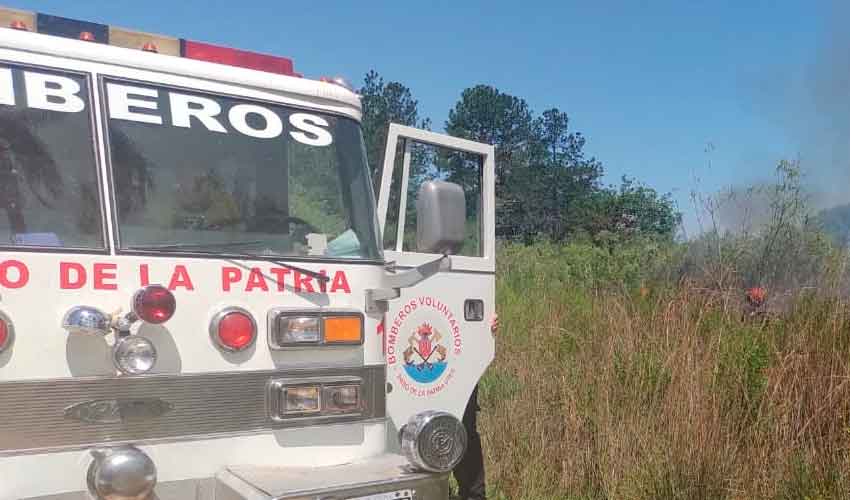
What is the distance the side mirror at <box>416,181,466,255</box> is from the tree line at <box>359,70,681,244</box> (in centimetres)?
166

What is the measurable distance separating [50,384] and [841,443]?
172 inches

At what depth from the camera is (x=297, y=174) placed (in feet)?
11.9

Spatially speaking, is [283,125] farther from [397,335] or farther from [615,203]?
[615,203]

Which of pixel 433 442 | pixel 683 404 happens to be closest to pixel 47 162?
pixel 433 442

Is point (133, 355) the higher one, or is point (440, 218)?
point (440, 218)

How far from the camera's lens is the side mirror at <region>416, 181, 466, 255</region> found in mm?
3475

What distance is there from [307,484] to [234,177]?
1348 millimetres

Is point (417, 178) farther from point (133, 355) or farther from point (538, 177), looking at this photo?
point (538, 177)

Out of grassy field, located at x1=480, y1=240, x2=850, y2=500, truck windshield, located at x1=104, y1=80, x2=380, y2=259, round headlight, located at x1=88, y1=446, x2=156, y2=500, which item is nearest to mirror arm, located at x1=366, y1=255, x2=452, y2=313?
truck windshield, located at x1=104, y1=80, x2=380, y2=259

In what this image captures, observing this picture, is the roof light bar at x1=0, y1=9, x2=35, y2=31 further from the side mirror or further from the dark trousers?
the dark trousers

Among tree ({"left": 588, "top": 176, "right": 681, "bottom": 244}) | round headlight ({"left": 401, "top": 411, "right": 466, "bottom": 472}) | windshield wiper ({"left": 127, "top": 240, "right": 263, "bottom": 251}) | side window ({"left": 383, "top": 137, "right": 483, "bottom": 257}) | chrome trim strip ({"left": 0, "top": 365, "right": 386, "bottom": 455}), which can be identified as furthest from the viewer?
tree ({"left": 588, "top": 176, "right": 681, "bottom": 244})

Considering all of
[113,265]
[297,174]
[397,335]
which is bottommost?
[397,335]

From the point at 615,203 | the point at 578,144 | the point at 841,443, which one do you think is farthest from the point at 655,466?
the point at 578,144

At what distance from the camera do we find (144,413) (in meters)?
2.88
